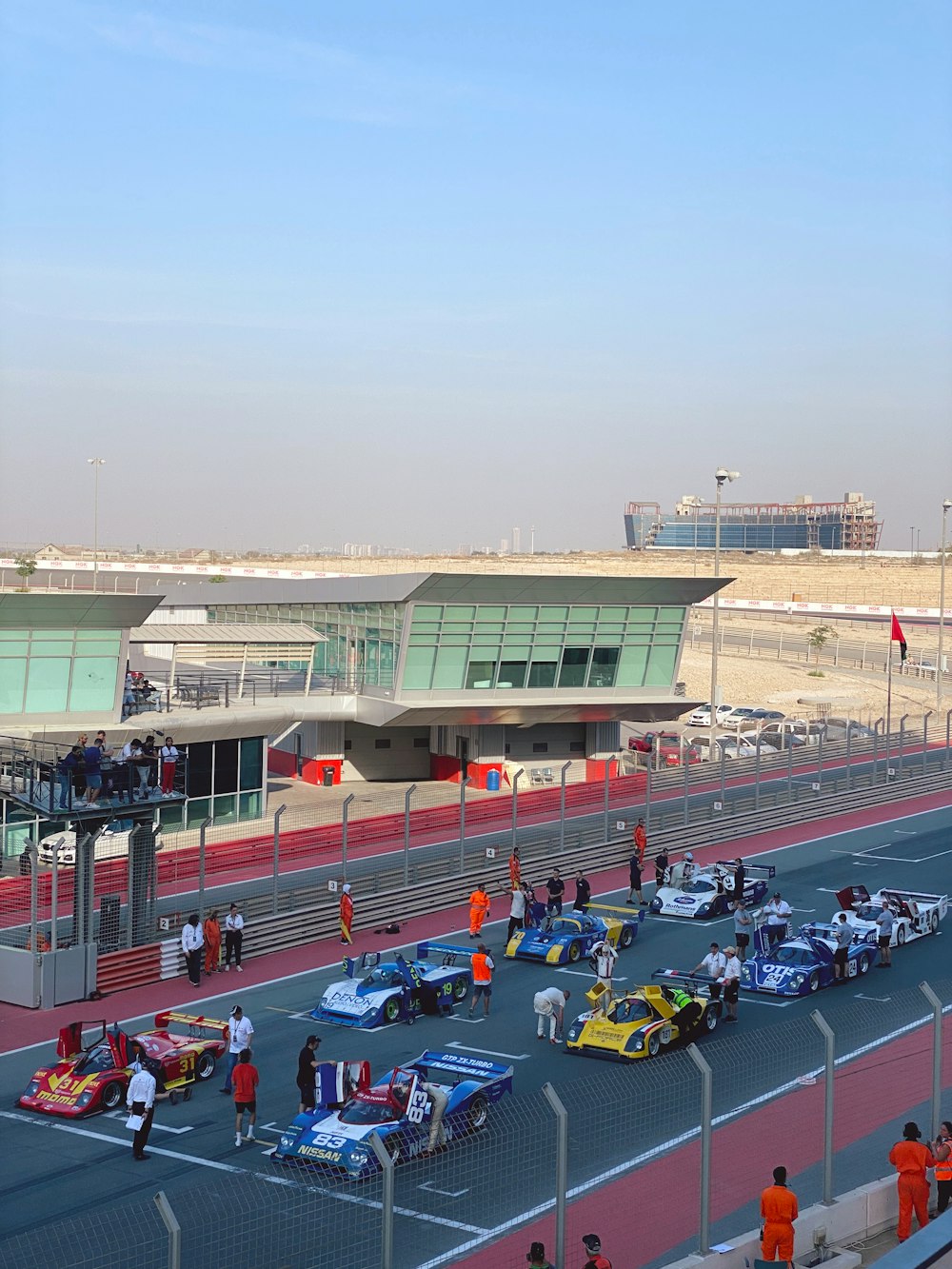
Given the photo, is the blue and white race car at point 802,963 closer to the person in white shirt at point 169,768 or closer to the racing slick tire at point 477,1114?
the racing slick tire at point 477,1114

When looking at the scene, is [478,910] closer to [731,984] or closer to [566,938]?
[566,938]

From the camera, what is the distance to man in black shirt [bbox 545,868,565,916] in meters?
30.8

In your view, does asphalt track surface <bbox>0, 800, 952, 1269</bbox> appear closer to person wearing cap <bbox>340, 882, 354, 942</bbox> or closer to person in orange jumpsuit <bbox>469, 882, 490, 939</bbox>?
person wearing cap <bbox>340, 882, 354, 942</bbox>

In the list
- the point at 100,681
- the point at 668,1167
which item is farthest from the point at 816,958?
the point at 100,681

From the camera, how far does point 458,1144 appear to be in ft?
58.4

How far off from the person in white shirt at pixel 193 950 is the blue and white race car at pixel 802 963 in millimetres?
9734

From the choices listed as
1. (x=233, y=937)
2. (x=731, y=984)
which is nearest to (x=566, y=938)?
(x=731, y=984)

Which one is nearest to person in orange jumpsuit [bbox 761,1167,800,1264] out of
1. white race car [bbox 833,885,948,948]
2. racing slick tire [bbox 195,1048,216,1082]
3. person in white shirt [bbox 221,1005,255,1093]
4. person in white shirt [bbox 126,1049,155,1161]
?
person in white shirt [bbox 126,1049,155,1161]

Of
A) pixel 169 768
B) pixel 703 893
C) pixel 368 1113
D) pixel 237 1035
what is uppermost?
pixel 169 768

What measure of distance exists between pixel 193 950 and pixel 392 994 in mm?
4333

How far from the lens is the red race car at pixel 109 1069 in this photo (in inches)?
758

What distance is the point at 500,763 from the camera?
4909 centimetres

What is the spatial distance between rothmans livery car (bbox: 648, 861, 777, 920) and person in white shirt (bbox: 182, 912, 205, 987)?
10779 millimetres

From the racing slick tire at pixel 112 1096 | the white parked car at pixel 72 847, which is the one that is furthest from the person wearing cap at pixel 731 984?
the white parked car at pixel 72 847
